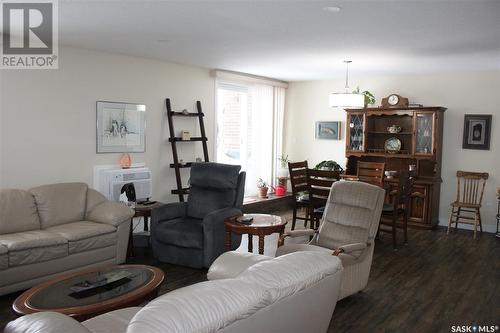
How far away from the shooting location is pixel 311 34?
4.21 m

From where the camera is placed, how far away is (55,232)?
4.14m

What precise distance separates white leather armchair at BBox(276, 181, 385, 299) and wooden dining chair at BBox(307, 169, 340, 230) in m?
1.60

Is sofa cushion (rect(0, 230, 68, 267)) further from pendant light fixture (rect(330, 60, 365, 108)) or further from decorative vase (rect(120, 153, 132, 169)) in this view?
pendant light fixture (rect(330, 60, 365, 108))

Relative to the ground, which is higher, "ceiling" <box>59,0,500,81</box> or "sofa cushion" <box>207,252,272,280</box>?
"ceiling" <box>59,0,500,81</box>

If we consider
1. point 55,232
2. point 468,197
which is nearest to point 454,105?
point 468,197

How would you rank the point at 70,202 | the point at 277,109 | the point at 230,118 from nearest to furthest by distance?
the point at 70,202 → the point at 230,118 → the point at 277,109

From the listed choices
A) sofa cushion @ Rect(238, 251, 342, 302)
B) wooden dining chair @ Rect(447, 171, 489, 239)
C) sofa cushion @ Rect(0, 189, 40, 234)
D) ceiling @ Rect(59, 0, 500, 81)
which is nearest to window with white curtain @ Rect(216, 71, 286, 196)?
ceiling @ Rect(59, 0, 500, 81)

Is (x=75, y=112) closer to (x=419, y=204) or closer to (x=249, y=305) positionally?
(x=249, y=305)

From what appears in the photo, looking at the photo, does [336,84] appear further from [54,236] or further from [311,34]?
[54,236]

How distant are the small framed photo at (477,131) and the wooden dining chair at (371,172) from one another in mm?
1730

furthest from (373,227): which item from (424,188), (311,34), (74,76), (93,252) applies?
(74,76)

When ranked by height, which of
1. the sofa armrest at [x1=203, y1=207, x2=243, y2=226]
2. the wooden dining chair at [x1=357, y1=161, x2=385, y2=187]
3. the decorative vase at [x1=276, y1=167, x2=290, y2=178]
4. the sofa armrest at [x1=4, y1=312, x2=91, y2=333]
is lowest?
the sofa armrest at [x1=203, y1=207, x2=243, y2=226]

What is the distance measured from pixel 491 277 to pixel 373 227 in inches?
64.6

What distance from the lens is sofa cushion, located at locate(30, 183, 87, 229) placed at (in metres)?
4.45
